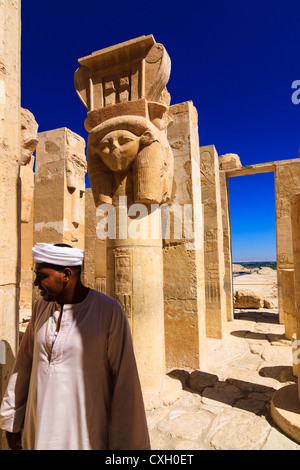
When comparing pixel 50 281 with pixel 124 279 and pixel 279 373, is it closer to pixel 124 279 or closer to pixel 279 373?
pixel 124 279

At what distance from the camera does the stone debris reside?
256 cm

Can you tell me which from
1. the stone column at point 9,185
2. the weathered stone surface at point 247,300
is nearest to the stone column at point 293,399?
the stone column at point 9,185

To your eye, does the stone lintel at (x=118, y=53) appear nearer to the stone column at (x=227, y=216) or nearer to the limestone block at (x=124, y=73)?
the limestone block at (x=124, y=73)

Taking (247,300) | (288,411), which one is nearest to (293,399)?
(288,411)

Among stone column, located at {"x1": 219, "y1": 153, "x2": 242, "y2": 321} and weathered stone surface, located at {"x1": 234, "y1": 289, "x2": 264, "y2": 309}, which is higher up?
stone column, located at {"x1": 219, "y1": 153, "x2": 242, "y2": 321}

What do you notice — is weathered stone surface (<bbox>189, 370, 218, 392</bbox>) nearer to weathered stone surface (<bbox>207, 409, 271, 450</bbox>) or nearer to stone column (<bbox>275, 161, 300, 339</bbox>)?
weathered stone surface (<bbox>207, 409, 271, 450</bbox>)

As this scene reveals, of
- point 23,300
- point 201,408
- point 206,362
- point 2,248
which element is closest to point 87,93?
point 2,248

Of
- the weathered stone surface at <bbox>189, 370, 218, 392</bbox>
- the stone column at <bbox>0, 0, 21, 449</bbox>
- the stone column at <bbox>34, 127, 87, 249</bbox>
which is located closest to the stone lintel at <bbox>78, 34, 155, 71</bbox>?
the stone column at <bbox>0, 0, 21, 449</bbox>

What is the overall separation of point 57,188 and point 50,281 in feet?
17.1

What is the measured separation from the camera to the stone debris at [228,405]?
256 cm

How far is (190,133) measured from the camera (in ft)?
14.8

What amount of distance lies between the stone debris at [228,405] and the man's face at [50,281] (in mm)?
1870

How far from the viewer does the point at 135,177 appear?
127 inches

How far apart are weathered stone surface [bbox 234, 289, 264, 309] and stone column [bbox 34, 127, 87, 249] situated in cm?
636
